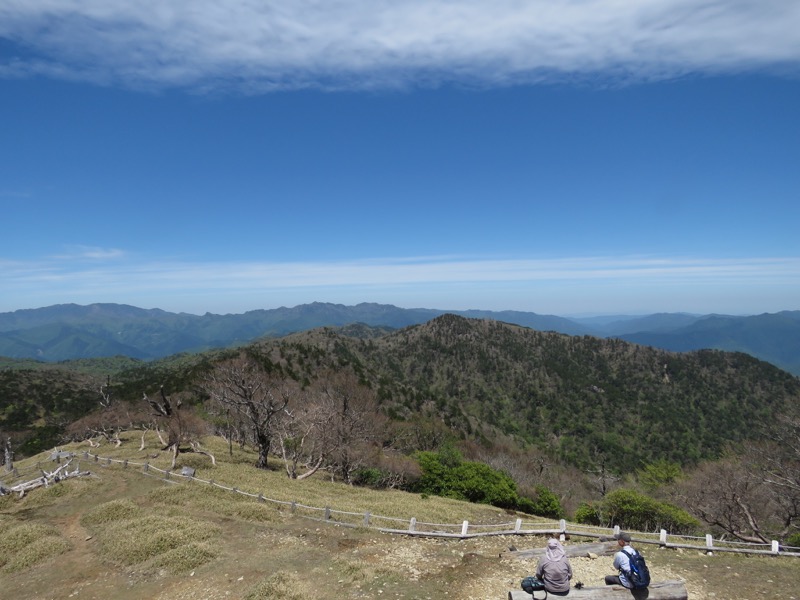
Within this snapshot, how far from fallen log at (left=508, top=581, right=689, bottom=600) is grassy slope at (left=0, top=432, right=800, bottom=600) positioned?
260cm

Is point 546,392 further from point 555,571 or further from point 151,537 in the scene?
Result: point 555,571

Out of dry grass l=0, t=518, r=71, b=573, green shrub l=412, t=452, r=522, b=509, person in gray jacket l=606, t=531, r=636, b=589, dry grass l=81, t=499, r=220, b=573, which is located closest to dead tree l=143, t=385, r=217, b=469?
dry grass l=81, t=499, r=220, b=573

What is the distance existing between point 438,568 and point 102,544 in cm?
1584

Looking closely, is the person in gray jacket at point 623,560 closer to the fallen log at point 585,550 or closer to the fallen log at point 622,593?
the fallen log at point 622,593

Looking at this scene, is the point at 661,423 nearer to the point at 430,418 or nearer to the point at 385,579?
the point at 430,418

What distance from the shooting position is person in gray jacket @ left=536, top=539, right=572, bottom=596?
12258 mm

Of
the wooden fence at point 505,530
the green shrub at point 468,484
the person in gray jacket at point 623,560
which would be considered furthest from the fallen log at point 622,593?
the green shrub at point 468,484

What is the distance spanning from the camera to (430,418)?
371 ft

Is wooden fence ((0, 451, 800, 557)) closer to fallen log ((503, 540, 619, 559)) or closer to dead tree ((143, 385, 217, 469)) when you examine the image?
fallen log ((503, 540, 619, 559))

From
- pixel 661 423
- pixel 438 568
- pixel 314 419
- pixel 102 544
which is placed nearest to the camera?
pixel 438 568

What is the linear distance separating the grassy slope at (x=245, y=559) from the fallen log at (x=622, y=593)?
260 centimetres

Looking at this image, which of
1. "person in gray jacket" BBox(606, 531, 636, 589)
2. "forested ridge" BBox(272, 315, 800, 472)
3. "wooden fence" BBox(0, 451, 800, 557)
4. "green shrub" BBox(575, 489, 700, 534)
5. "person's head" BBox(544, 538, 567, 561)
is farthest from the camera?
"forested ridge" BBox(272, 315, 800, 472)

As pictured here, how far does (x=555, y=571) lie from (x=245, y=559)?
486 inches

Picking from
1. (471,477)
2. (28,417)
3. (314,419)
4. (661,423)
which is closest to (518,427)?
(661,423)
